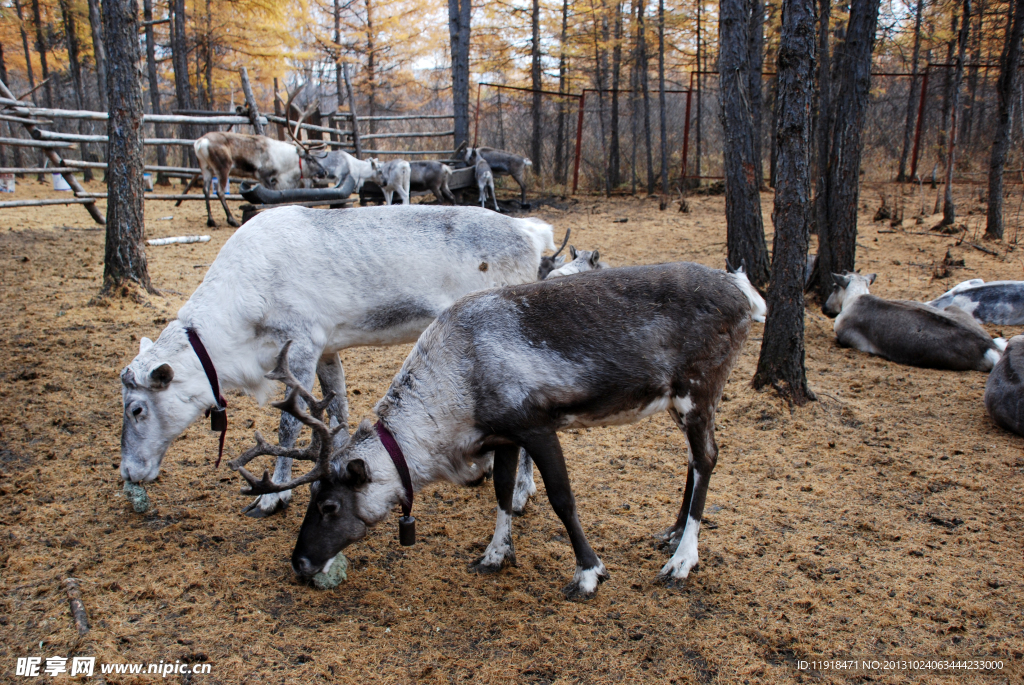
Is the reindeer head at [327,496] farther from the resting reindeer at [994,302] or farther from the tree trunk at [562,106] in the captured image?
the tree trunk at [562,106]

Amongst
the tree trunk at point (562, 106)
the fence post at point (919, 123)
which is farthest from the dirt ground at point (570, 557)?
the tree trunk at point (562, 106)

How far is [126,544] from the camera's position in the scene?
11.4 ft

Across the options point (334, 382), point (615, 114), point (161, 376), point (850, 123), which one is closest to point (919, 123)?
point (615, 114)

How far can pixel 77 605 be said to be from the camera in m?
2.89

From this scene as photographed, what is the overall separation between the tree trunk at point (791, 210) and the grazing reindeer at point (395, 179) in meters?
10.7

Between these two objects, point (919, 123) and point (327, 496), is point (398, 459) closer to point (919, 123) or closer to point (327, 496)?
point (327, 496)

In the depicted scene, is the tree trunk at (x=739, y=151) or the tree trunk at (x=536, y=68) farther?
the tree trunk at (x=536, y=68)

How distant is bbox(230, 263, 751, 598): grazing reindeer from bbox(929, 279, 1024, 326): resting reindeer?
19.7ft

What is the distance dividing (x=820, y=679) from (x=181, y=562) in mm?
3046

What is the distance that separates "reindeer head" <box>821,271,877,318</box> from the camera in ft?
25.1

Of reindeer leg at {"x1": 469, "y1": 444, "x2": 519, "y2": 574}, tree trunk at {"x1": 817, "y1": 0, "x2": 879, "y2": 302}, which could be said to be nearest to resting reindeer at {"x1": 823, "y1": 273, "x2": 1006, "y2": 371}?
tree trunk at {"x1": 817, "y1": 0, "x2": 879, "y2": 302}

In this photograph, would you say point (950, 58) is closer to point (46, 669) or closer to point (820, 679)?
point (820, 679)

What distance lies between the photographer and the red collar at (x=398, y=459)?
3.06 metres

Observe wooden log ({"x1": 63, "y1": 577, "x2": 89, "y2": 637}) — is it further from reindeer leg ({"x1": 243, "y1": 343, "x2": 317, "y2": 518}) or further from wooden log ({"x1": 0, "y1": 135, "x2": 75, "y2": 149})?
wooden log ({"x1": 0, "y1": 135, "x2": 75, "y2": 149})
